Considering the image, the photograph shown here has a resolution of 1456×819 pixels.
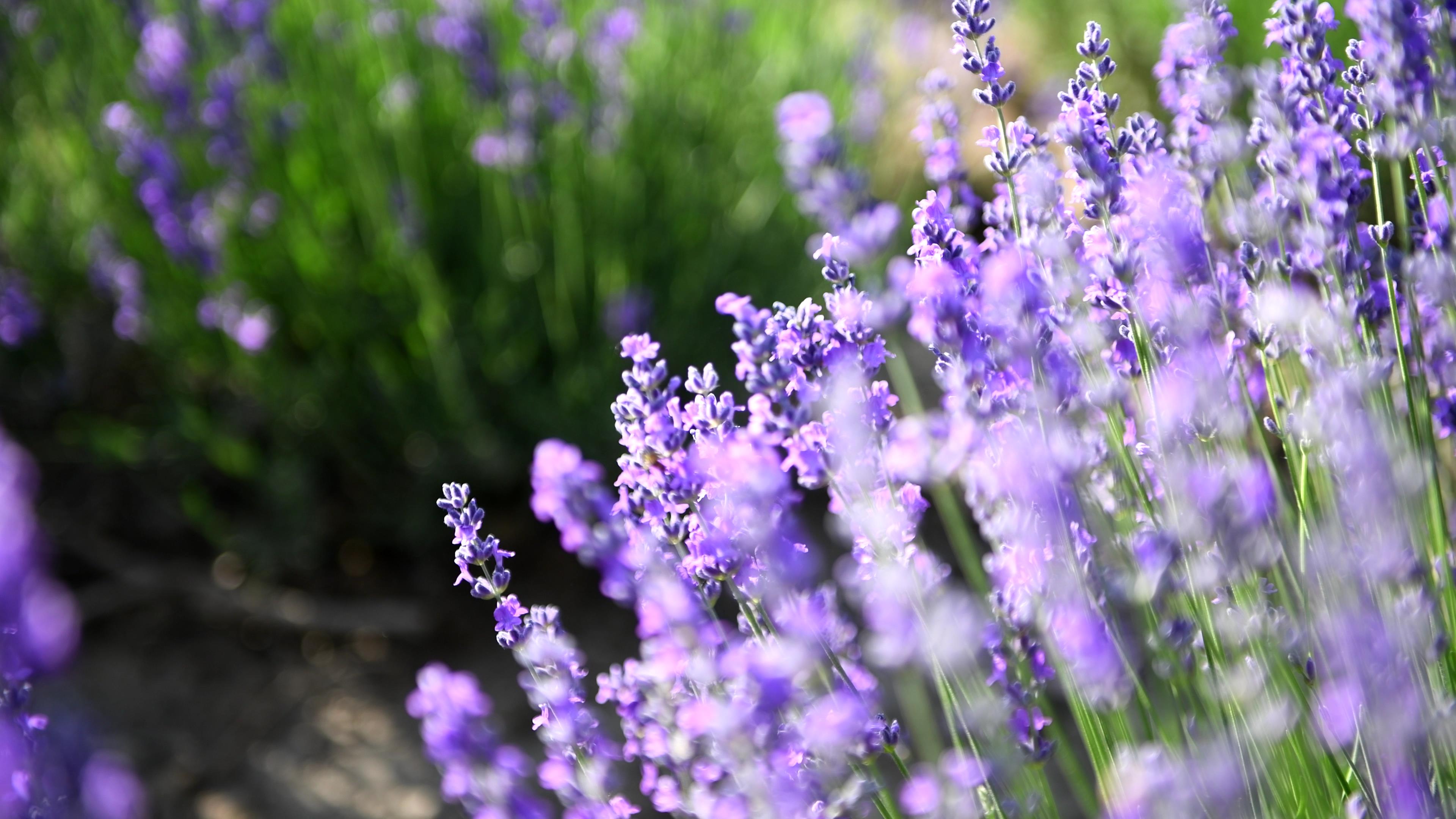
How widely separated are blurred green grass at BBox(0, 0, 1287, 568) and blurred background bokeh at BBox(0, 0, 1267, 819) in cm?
1

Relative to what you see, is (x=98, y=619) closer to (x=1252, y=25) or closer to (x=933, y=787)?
(x=933, y=787)

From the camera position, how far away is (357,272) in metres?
2.84

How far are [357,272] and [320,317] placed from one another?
0.17 meters

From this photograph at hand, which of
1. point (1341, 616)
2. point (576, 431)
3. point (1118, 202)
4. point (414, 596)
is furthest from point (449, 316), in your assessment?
point (1341, 616)

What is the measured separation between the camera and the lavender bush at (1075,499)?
2.43 feet

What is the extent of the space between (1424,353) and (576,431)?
1.91 m

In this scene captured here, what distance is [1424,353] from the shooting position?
3.53 ft

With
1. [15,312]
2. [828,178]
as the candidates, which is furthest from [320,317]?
[828,178]

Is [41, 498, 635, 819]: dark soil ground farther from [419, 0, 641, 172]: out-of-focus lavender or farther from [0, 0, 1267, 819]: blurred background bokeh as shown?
[419, 0, 641, 172]: out-of-focus lavender

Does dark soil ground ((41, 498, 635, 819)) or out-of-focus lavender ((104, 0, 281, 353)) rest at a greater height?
out-of-focus lavender ((104, 0, 281, 353))

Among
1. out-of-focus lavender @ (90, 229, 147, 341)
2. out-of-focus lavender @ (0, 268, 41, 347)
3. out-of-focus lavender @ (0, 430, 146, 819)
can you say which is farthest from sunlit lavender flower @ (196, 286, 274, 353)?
out-of-focus lavender @ (0, 430, 146, 819)

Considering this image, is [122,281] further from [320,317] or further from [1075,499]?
[1075,499]

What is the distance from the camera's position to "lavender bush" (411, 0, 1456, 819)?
74 centimetres

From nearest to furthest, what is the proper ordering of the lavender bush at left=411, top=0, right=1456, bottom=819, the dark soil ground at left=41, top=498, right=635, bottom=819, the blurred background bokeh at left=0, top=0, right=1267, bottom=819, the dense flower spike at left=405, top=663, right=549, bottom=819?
the lavender bush at left=411, top=0, right=1456, bottom=819 → the dense flower spike at left=405, top=663, right=549, bottom=819 → the dark soil ground at left=41, top=498, right=635, bottom=819 → the blurred background bokeh at left=0, top=0, right=1267, bottom=819
